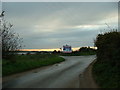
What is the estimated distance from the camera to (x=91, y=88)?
11523 mm

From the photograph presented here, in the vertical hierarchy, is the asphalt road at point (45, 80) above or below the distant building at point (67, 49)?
below

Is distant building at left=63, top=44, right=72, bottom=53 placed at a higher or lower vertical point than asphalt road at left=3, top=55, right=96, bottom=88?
higher

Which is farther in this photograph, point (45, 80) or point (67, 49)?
point (67, 49)

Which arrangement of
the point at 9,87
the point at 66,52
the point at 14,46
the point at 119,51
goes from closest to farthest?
the point at 9,87 → the point at 119,51 → the point at 14,46 → the point at 66,52

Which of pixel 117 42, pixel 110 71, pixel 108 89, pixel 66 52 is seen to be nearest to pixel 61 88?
pixel 108 89

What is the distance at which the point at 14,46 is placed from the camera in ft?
82.2

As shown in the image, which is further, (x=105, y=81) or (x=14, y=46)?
(x=14, y=46)

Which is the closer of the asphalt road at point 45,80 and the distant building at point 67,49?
the asphalt road at point 45,80

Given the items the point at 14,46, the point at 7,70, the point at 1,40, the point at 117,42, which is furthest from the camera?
the point at 14,46

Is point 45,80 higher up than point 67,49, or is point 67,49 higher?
point 67,49

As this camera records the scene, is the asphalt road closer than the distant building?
Yes

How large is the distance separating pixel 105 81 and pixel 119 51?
2.51 m

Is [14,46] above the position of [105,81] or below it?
above

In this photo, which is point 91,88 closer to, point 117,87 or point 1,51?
point 117,87
